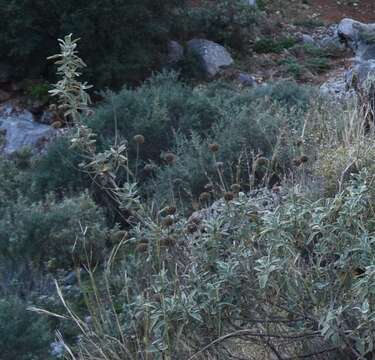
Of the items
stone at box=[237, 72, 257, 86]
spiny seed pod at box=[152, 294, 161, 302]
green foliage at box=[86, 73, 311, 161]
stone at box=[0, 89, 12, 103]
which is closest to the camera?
spiny seed pod at box=[152, 294, 161, 302]

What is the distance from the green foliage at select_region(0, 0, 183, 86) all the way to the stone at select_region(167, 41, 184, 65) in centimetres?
54

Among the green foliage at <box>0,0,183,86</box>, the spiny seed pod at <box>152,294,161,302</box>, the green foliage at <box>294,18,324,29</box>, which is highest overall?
the spiny seed pod at <box>152,294,161,302</box>

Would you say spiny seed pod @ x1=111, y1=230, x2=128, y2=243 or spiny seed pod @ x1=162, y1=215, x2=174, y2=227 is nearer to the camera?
spiny seed pod @ x1=162, y1=215, x2=174, y2=227

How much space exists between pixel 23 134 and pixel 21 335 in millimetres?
5397

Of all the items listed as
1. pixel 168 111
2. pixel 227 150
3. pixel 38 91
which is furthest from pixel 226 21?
pixel 227 150

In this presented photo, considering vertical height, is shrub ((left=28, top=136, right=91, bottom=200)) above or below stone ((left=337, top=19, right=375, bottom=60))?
above

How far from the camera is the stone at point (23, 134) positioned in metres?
9.23

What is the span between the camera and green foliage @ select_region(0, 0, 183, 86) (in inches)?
394

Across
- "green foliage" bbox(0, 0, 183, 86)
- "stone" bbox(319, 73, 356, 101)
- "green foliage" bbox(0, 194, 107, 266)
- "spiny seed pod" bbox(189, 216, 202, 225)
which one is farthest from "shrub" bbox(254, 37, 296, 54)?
"spiny seed pod" bbox(189, 216, 202, 225)

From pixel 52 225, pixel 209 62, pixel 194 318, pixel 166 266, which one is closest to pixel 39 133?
pixel 209 62

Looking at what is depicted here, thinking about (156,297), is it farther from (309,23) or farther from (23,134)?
(309,23)

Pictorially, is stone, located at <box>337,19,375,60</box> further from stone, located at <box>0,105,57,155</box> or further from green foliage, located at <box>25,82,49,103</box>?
green foliage, located at <box>25,82,49,103</box>

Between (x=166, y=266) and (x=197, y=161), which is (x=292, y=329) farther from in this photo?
(x=197, y=161)

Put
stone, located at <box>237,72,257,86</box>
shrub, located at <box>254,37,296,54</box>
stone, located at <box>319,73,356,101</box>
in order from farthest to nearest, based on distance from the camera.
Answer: shrub, located at <box>254,37,296,54</box>, stone, located at <box>237,72,257,86</box>, stone, located at <box>319,73,356,101</box>
